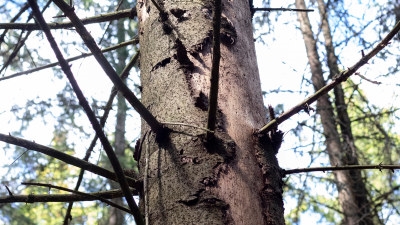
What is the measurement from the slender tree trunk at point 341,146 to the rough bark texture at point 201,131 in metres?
3.53

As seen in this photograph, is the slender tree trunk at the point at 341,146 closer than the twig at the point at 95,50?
No

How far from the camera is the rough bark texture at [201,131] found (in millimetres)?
1129

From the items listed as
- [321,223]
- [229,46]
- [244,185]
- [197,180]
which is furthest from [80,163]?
[321,223]

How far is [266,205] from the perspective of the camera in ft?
3.79

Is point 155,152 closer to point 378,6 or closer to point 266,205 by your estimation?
point 266,205

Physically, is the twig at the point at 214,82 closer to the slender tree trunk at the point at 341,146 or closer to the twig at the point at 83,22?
the twig at the point at 83,22

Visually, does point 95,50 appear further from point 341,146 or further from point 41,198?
point 341,146

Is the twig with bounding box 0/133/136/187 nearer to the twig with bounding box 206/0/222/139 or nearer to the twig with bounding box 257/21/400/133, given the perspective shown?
the twig with bounding box 206/0/222/139

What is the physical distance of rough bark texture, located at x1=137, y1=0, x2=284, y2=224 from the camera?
113cm

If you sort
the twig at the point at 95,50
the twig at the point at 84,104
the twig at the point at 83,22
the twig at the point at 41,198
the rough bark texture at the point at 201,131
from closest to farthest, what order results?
the twig at the point at 84,104 < the twig at the point at 95,50 < the rough bark texture at the point at 201,131 < the twig at the point at 41,198 < the twig at the point at 83,22

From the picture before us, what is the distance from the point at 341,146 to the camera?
5.79 meters

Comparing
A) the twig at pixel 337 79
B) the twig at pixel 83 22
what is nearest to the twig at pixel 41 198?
the twig at pixel 337 79

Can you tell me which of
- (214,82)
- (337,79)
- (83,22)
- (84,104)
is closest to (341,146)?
(83,22)

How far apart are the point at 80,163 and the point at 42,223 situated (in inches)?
460
